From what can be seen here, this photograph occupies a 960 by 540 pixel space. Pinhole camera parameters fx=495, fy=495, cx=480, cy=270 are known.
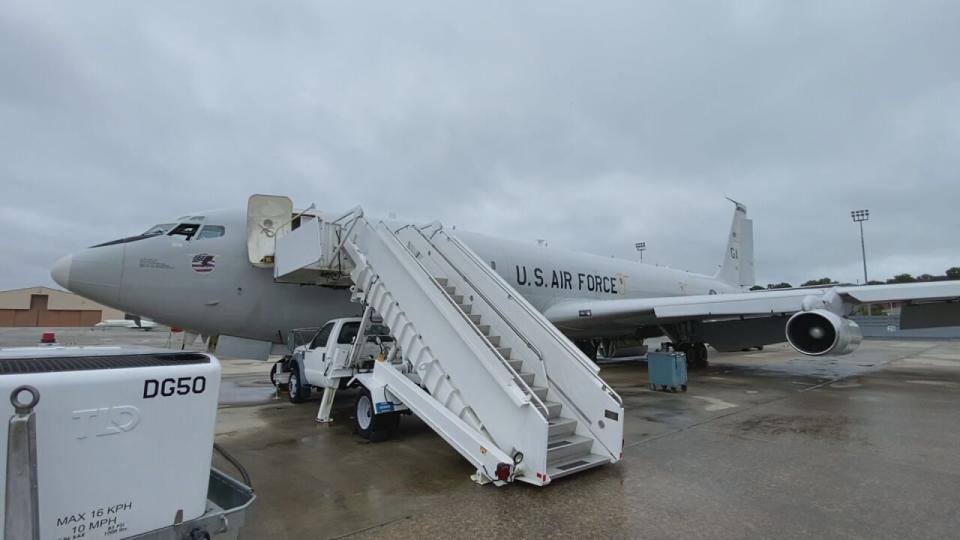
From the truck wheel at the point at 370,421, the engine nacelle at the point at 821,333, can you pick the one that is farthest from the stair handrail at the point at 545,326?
the engine nacelle at the point at 821,333

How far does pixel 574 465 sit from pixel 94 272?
8.14m

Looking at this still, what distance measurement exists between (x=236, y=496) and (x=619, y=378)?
41.2ft

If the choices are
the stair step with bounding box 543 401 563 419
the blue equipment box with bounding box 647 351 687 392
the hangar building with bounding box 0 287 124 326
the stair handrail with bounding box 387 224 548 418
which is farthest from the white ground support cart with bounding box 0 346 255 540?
the hangar building with bounding box 0 287 124 326

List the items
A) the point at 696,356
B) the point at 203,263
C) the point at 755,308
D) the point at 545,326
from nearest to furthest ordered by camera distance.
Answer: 1. the point at 545,326
2. the point at 203,263
3. the point at 755,308
4. the point at 696,356

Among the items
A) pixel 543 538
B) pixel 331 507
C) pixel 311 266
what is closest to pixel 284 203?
pixel 311 266

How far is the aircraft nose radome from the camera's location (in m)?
8.07

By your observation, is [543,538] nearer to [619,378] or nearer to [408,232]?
[408,232]

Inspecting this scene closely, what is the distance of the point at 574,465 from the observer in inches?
200

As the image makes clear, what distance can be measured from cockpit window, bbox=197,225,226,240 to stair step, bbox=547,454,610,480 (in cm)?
756

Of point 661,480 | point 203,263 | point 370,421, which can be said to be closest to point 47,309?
point 203,263

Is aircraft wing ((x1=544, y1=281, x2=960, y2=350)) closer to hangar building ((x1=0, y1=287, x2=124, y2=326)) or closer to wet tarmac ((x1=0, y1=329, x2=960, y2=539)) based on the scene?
wet tarmac ((x1=0, y1=329, x2=960, y2=539))

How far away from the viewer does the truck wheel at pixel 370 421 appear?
21.7 ft

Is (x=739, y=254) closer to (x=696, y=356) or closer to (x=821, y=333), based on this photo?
(x=696, y=356)

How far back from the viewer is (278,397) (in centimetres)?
1081
